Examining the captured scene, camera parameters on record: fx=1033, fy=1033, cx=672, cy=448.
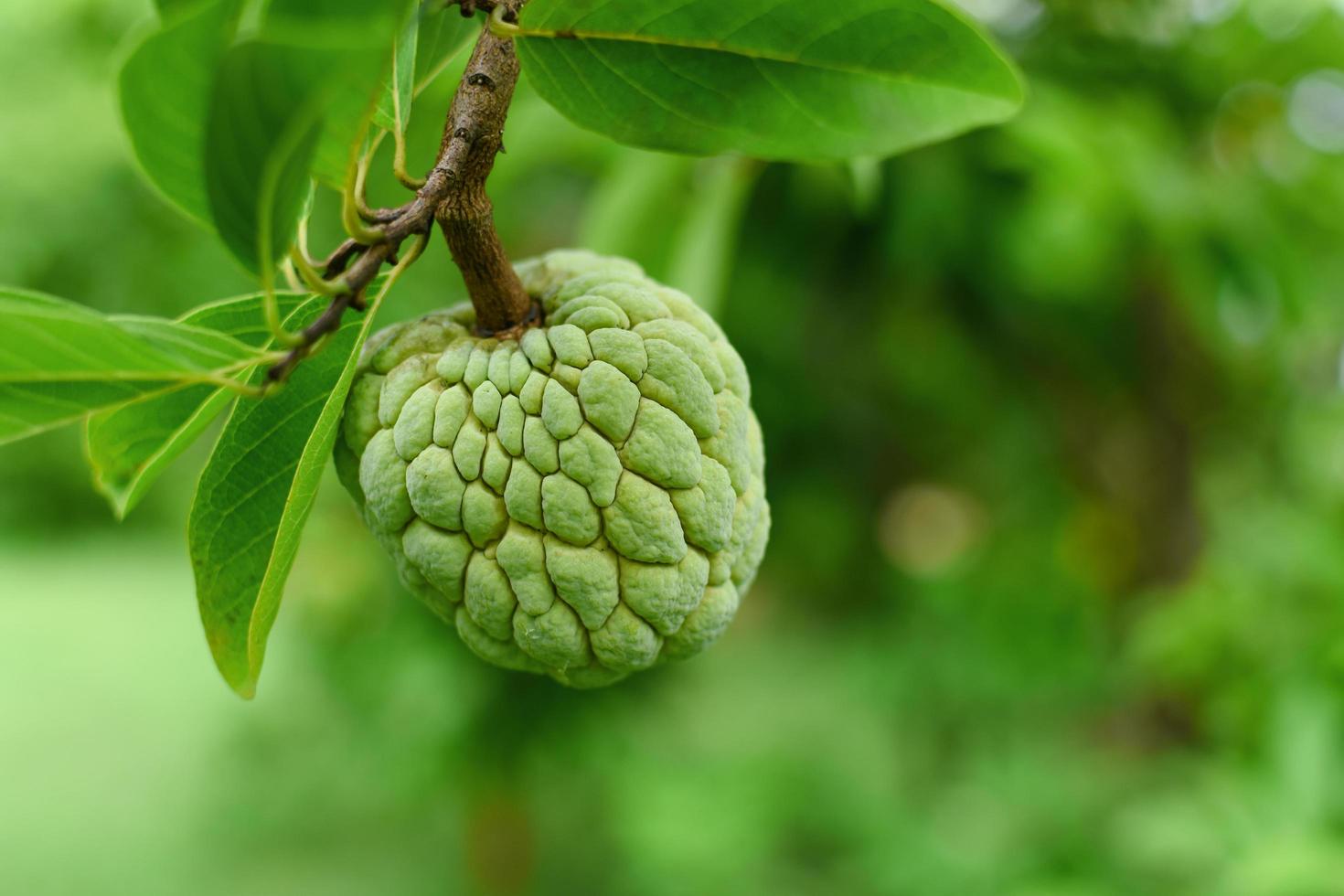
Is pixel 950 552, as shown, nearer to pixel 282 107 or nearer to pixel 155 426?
pixel 155 426

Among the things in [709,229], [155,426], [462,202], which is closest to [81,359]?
[155,426]

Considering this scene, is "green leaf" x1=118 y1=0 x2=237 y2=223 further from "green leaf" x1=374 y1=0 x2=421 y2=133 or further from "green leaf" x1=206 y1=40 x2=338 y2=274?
"green leaf" x1=374 y1=0 x2=421 y2=133

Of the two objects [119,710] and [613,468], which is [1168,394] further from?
[119,710]

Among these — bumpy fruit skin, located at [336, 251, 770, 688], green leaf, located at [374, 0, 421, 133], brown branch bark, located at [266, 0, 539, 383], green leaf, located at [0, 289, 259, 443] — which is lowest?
bumpy fruit skin, located at [336, 251, 770, 688]

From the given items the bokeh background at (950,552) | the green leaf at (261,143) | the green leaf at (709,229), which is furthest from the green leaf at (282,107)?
the green leaf at (709,229)

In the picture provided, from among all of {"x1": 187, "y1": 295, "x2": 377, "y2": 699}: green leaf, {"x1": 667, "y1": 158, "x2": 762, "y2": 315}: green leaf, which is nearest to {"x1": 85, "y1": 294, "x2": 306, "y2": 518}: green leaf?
{"x1": 187, "y1": 295, "x2": 377, "y2": 699}: green leaf

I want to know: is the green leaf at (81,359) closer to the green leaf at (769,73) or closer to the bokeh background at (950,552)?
the bokeh background at (950,552)
